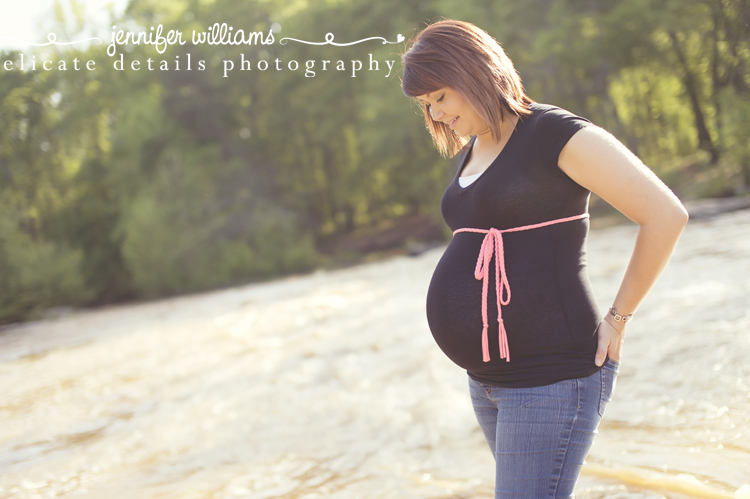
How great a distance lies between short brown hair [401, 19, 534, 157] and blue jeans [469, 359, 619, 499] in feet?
2.32

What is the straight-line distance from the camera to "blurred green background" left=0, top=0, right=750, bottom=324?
1436cm

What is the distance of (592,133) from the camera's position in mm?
1366

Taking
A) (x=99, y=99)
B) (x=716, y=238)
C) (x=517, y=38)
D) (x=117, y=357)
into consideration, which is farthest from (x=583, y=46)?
(x=99, y=99)

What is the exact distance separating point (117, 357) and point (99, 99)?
560 inches

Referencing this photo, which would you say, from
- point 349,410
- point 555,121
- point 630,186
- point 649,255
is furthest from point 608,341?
point 349,410

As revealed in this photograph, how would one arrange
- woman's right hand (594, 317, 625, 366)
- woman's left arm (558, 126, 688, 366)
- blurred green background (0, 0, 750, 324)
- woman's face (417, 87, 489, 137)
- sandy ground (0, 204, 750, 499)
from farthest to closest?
blurred green background (0, 0, 750, 324), sandy ground (0, 204, 750, 499), woman's face (417, 87, 489, 137), woman's right hand (594, 317, 625, 366), woman's left arm (558, 126, 688, 366)

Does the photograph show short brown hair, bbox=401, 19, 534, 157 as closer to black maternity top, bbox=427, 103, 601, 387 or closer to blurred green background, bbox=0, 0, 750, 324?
black maternity top, bbox=427, 103, 601, 387

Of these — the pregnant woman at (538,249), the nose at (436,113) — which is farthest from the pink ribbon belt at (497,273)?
the nose at (436,113)

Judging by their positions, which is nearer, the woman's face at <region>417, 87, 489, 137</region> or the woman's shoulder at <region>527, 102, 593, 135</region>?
the woman's shoulder at <region>527, 102, 593, 135</region>

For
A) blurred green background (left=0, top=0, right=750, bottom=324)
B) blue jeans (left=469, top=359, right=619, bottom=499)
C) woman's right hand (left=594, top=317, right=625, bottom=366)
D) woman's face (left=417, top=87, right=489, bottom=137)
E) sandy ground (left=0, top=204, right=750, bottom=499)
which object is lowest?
sandy ground (left=0, top=204, right=750, bottom=499)

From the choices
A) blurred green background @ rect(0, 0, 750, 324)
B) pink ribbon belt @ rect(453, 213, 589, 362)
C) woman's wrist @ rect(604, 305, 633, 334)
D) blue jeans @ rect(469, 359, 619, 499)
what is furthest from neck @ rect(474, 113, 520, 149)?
blurred green background @ rect(0, 0, 750, 324)

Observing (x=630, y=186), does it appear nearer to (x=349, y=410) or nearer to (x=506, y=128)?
(x=506, y=128)

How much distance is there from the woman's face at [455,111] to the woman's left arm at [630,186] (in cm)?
29

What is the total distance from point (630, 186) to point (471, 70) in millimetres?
507
